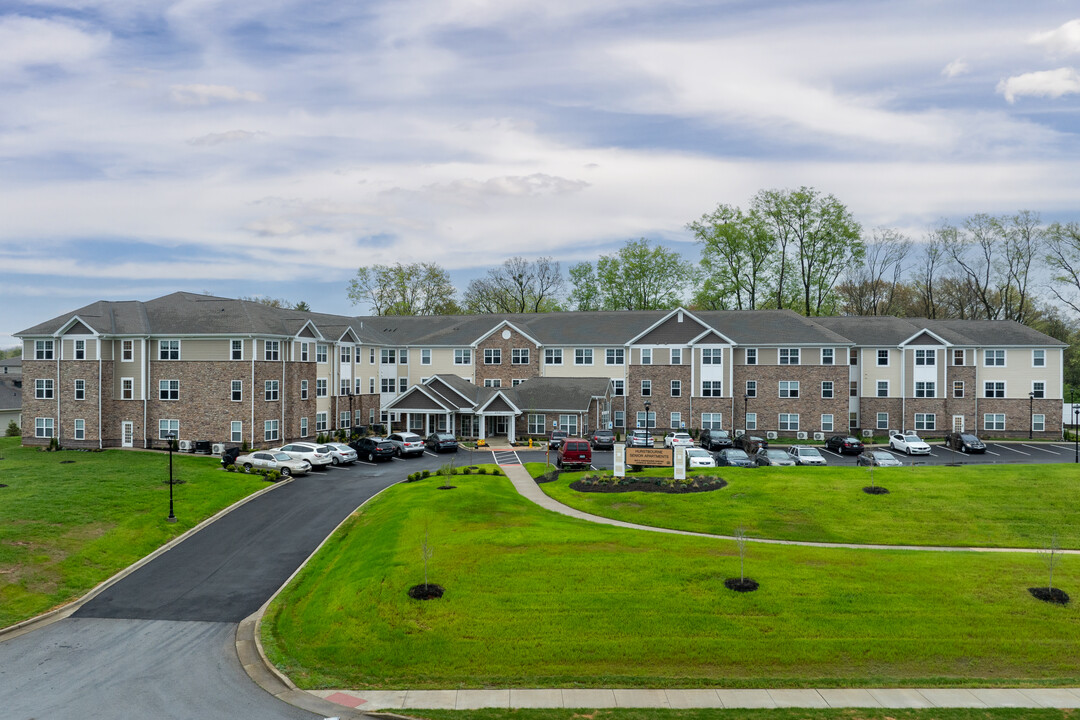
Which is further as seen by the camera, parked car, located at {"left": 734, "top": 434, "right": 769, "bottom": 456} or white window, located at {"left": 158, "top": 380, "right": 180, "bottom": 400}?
parked car, located at {"left": 734, "top": 434, "right": 769, "bottom": 456}

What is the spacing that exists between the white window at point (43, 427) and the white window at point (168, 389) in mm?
8546

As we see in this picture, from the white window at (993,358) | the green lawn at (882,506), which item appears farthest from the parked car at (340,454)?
the white window at (993,358)

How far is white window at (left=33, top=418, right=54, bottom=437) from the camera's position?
4853cm

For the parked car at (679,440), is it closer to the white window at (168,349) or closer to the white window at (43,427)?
the white window at (168,349)

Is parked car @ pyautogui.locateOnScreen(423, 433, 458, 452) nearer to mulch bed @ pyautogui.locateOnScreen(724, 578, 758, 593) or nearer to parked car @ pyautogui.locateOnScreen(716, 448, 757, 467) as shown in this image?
parked car @ pyautogui.locateOnScreen(716, 448, 757, 467)

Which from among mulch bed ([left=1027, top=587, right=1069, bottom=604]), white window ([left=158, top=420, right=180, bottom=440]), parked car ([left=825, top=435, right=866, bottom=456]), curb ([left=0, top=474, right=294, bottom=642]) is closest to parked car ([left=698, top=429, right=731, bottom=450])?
parked car ([left=825, top=435, right=866, bottom=456])

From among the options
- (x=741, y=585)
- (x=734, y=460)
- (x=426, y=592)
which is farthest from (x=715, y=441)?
(x=426, y=592)

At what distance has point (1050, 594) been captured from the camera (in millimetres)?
18578

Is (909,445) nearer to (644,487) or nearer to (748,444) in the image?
(748,444)

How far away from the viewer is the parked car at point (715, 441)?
50062 millimetres

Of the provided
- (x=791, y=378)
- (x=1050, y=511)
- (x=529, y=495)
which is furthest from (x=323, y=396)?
(x=1050, y=511)

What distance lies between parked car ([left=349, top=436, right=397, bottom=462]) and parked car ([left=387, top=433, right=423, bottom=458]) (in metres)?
0.40

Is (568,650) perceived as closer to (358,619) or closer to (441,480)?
(358,619)

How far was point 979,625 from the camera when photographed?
56.8 ft
